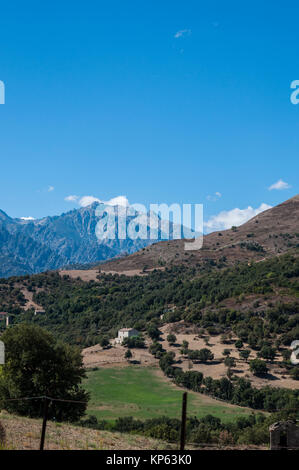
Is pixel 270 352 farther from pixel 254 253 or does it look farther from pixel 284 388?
pixel 254 253

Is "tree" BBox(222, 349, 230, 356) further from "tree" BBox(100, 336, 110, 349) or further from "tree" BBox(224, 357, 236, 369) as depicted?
"tree" BBox(100, 336, 110, 349)

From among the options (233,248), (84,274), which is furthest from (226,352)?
(84,274)

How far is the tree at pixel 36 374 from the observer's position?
2829cm

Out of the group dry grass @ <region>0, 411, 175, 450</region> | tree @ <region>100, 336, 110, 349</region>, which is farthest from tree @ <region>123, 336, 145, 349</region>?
dry grass @ <region>0, 411, 175, 450</region>

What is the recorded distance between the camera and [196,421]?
1670 inches

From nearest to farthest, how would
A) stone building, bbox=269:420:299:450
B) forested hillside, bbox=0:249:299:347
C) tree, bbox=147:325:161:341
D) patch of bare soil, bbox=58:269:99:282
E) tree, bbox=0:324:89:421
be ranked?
stone building, bbox=269:420:299:450
tree, bbox=0:324:89:421
forested hillside, bbox=0:249:299:347
tree, bbox=147:325:161:341
patch of bare soil, bbox=58:269:99:282

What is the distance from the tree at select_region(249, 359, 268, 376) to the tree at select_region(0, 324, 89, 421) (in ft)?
139

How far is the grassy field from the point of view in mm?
50562

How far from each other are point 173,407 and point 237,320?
128 feet

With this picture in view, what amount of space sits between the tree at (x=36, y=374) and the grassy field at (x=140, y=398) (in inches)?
724

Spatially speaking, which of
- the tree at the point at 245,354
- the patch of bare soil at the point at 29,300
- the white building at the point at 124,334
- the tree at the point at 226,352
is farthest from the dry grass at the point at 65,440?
the patch of bare soil at the point at 29,300

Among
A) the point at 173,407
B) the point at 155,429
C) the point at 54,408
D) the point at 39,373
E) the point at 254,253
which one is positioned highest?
the point at 254,253

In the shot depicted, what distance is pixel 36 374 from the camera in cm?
2900
